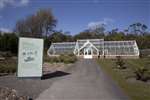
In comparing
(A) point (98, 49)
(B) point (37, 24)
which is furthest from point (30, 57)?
(B) point (37, 24)

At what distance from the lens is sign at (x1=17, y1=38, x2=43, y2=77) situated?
14.8m

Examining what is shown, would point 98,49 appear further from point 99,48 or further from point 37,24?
point 37,24

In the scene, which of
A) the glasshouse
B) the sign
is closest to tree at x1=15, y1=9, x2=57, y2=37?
the glasshouse

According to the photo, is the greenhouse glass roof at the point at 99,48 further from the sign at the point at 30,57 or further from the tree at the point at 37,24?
the sign at the point at 30,57

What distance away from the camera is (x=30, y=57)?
1504 centimetres

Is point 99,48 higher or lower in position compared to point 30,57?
higher

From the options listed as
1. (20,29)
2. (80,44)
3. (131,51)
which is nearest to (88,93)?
(131,51)

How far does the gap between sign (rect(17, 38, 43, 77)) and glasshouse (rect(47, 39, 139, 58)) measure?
35.9 meters

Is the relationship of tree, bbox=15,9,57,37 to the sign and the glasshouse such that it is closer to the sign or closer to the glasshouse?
the glasshouse

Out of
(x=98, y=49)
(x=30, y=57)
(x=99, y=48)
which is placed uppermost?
(x=99, y=48)

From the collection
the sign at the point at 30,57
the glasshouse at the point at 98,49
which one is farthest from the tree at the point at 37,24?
the sign at the point at 30,57

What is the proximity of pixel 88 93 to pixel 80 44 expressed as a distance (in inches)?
1828

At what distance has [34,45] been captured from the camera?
1505 cm

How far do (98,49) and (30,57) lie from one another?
40193mm
